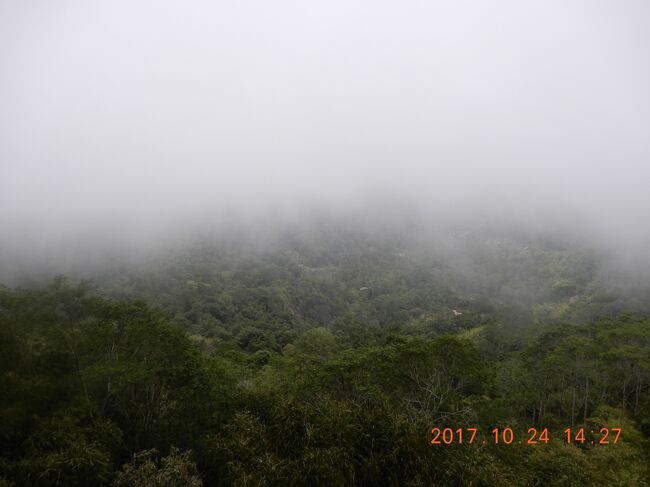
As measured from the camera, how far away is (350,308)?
9594 cm

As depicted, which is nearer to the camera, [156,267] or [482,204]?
[156,267]

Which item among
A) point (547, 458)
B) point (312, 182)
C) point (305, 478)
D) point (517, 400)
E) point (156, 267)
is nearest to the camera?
point (305, 478)

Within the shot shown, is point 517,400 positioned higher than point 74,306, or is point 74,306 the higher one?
point 74,306

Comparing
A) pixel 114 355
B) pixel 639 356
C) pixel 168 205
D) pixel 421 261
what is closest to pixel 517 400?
pixel 639 356

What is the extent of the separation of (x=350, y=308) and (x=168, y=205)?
316 feet

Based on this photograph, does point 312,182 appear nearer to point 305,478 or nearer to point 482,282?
point 482,282

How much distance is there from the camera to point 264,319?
75375 millimetres

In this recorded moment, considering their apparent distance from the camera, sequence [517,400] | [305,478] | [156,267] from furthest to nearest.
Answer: [156,267] < [517,400] < [305,478]

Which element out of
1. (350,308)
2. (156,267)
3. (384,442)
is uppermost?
(384,442)

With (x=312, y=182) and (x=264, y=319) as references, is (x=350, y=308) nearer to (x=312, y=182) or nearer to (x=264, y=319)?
(x=264, y=319)
